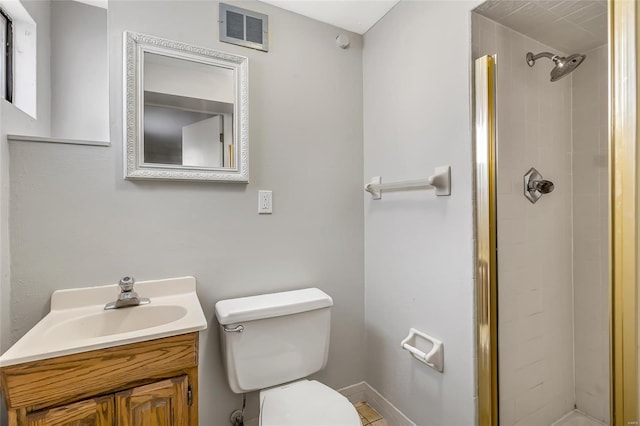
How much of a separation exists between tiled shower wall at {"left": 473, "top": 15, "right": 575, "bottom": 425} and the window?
1.82 metres

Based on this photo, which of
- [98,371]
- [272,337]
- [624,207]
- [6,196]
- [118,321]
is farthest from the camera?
[272,337]

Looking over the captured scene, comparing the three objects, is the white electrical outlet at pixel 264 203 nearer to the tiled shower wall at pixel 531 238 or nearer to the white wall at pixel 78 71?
the white wall at pixel 78 71

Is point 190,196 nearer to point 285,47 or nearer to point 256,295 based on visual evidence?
point 256,295

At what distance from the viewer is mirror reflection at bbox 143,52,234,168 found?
1315mm

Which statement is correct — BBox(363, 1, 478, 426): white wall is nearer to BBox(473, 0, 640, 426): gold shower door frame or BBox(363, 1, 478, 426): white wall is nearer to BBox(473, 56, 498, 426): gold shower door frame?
BBox(473, 56, 498, 426): gold shower door frame

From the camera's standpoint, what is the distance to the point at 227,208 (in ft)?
4.83

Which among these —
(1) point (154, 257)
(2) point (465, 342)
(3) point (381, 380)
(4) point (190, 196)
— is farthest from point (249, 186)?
(3) point (381, 380)

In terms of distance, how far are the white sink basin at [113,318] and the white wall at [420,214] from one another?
0.97 meters

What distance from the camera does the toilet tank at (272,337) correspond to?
1.27 meters

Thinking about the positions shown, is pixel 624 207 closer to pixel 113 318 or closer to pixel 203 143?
pixel 203 143

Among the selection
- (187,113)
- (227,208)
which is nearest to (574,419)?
(227,208)

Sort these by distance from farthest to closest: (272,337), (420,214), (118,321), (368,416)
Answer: (368,416) → (420,214) → (272,337) → (118,321)

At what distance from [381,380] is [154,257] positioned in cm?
136

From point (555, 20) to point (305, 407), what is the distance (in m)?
1.84
